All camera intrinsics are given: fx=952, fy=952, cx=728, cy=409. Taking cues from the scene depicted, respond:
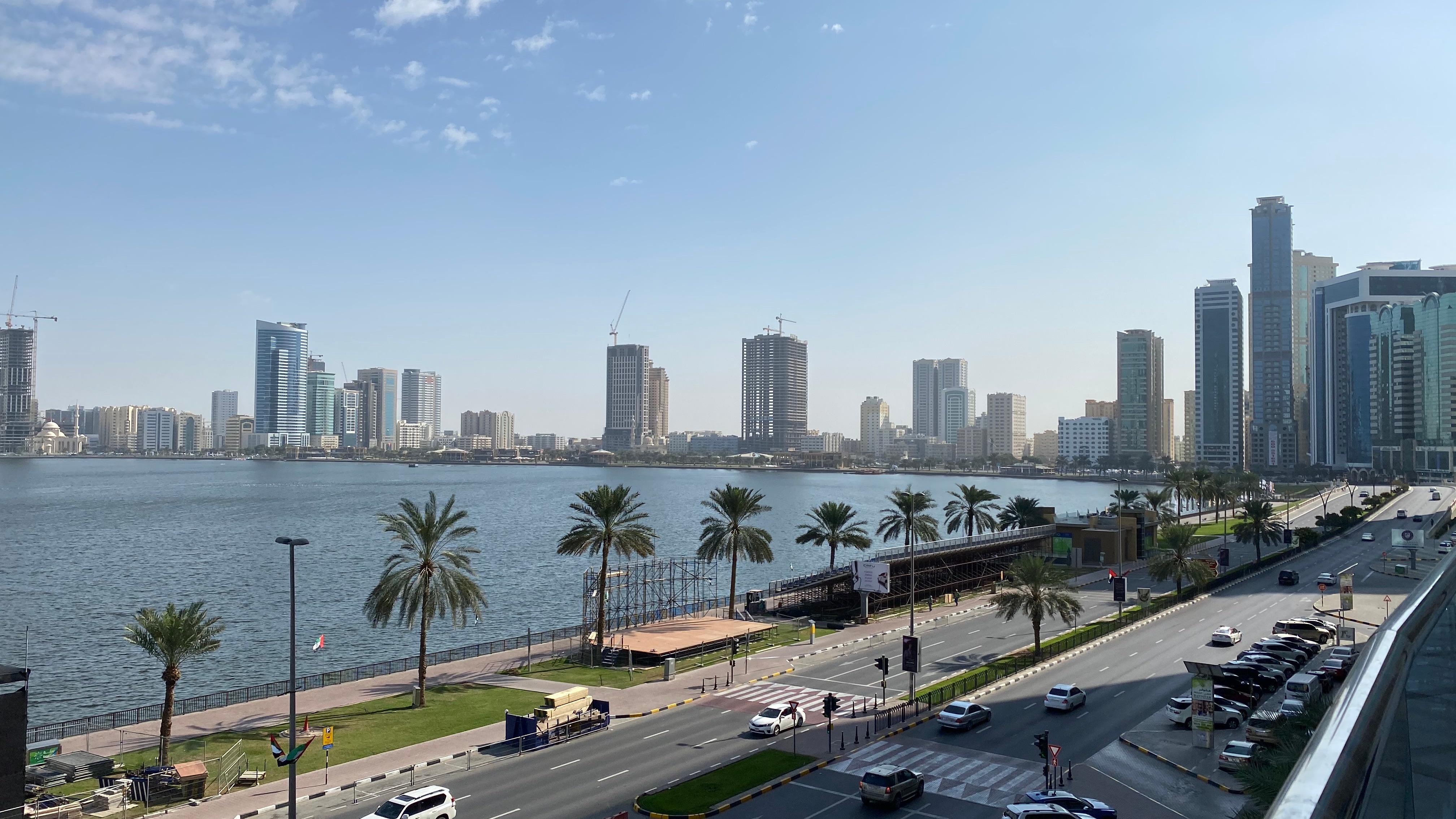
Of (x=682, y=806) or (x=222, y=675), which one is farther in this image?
(x=222, y=675)

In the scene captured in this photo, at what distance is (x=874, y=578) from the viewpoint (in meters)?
62.8

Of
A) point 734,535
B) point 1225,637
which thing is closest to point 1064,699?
point 1225,637

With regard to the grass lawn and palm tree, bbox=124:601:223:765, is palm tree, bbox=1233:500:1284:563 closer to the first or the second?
the grass lawn

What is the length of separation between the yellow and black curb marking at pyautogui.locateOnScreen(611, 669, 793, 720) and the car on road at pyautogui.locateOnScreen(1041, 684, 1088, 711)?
12.7m

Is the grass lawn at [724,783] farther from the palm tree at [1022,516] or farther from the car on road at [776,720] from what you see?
the palm tree at [1022,516]

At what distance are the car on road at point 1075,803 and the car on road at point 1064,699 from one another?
450 inches

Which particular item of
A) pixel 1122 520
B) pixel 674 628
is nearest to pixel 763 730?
pixel 674 628

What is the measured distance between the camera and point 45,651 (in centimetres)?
6194

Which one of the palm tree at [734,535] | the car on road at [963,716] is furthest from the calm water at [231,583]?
the car on road at [963,716]

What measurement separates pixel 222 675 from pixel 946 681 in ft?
141

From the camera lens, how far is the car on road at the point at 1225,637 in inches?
2036

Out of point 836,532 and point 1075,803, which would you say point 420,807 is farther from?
point 836,532

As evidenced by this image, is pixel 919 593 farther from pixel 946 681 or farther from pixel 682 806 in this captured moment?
pixel 682 806

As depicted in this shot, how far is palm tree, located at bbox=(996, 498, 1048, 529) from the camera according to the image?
322ft
